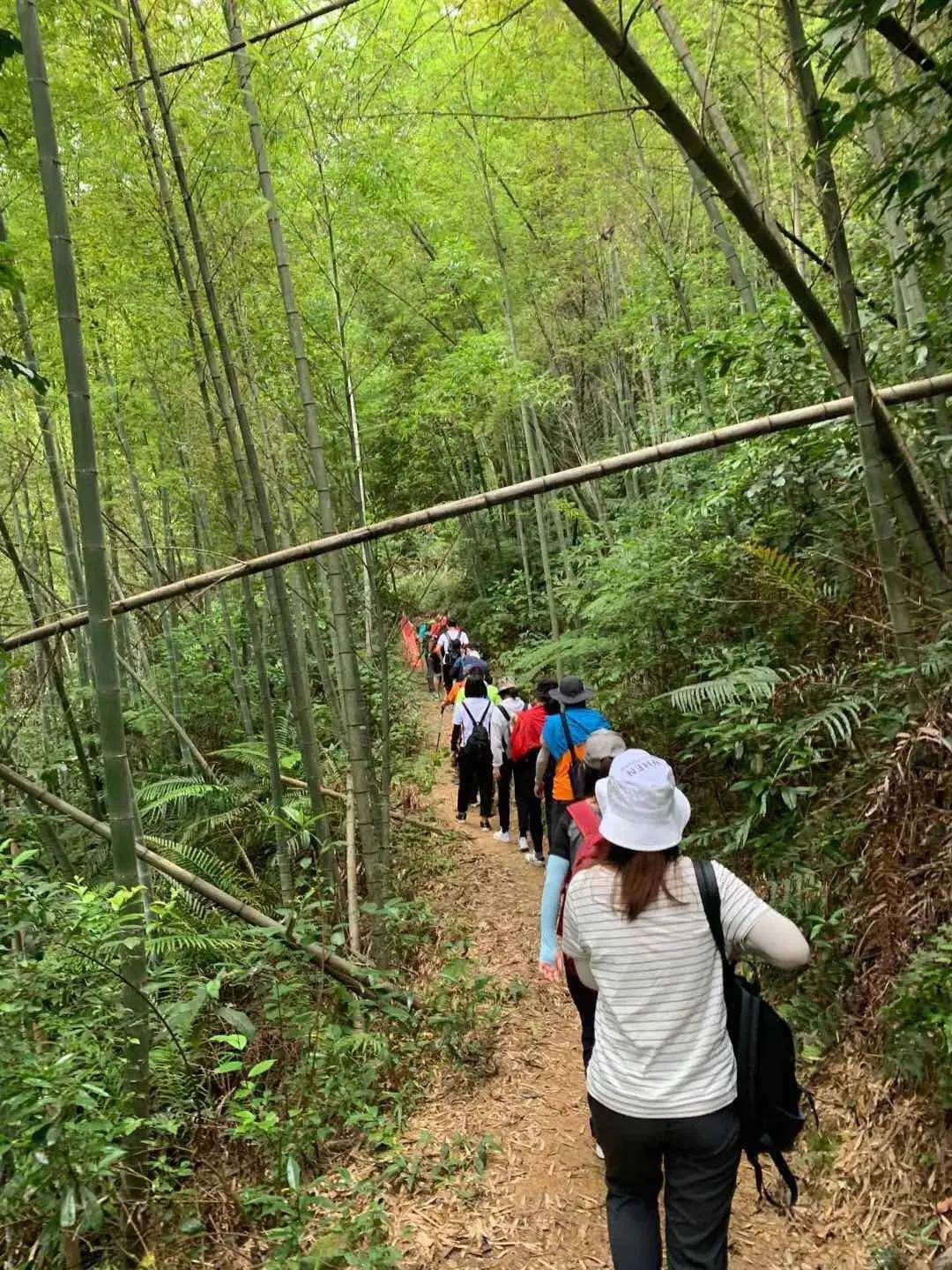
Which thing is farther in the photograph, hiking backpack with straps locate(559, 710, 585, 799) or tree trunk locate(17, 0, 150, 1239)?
hiking backpack with straps locate(559, 710, 585, 799)

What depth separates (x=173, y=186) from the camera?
4855mm

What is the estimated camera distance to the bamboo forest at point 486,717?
2.06 meters

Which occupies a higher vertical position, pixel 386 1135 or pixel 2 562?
pixel 2 562

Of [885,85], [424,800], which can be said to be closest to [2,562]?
[424,800]

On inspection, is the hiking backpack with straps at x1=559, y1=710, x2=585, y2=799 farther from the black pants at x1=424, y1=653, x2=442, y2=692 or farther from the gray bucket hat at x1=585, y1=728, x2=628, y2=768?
the black pants at x1=424, y1=653, x2=442, y2=692

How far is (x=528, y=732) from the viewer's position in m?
5.57

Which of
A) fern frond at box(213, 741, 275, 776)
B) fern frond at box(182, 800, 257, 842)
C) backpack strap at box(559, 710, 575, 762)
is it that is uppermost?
backpack strap at box(559, 710, 575, 762)

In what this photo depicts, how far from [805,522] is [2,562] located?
1284 cm

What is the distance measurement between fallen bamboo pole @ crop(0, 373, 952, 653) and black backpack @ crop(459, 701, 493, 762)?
3658 mm

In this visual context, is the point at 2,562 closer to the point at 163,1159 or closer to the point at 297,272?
the point at 297,272

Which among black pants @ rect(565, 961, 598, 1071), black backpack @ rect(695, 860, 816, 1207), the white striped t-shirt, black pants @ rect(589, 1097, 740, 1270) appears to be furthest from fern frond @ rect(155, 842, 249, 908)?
black backpack @ rect(695, 860, 816, 1207)

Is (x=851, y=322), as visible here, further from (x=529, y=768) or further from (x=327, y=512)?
(x=529, y=768)

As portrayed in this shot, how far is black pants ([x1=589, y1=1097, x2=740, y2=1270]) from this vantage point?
1638 mm

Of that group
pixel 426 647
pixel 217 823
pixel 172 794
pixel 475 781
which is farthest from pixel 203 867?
pixel 426 647
